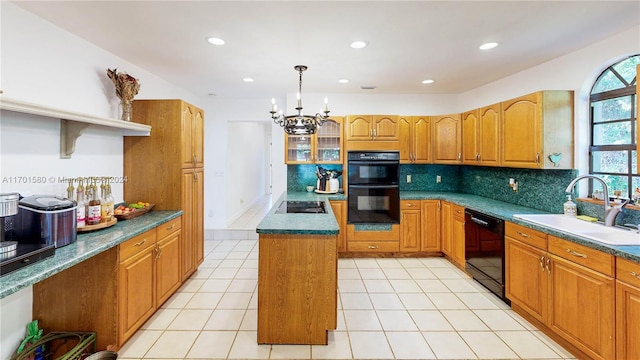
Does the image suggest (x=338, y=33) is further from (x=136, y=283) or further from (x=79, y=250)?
(x=136, y=283)

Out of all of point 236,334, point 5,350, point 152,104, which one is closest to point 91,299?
point 5,350

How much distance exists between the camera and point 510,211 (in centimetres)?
308

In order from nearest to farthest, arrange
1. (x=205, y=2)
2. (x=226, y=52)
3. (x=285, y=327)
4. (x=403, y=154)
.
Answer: (x=205, y=2) → (x=285, y=327) → (x=226, y=52) → (x=403, y=154)

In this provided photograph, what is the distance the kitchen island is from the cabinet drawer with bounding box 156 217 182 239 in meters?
1.10

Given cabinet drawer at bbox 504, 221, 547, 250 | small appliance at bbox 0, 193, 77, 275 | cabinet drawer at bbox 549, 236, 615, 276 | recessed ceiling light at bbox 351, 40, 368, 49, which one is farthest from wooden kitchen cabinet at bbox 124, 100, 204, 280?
cabinet drawer at bbox 549, 236, 615, 276

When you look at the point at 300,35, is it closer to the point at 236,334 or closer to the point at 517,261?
the point at 236,334

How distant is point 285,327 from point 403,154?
3.01 meters

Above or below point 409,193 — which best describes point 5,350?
below

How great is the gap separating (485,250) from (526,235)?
67 centimetres

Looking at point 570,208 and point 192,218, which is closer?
point 570,208

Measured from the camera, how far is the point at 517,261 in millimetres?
2703

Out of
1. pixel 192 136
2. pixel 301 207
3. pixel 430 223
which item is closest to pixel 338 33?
pixel 301 207

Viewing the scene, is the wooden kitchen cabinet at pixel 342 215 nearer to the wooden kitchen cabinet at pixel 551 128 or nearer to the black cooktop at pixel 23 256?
the wooden kitchen cabinet at pixel 551 128

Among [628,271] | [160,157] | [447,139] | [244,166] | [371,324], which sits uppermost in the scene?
[447,139]
